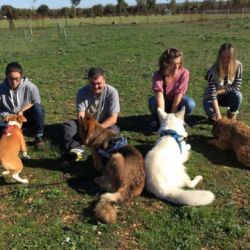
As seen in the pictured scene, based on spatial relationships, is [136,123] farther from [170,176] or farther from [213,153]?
[170,176]

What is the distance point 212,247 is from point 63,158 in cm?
302

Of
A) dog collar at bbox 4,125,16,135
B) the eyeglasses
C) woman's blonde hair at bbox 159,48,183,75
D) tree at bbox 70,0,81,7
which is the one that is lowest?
dog collar at bbox 4,125,16,135

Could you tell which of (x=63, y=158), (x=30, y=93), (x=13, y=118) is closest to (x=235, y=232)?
(x=63, y=158)

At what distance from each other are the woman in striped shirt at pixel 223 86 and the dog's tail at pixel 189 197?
312 cm

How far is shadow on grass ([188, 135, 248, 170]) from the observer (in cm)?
673

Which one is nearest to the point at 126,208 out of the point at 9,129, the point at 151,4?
the point at 9,129

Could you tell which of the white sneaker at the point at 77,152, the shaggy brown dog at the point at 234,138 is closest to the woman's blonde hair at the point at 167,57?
the shaggy brown dog at the point at 234,138

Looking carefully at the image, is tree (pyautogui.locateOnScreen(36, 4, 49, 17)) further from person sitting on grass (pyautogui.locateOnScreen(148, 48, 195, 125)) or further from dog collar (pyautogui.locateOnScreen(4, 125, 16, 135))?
dog collar (pyautogui.locateOnScreen(4, 125, 16, 135))

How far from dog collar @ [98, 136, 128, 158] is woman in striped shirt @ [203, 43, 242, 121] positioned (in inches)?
110

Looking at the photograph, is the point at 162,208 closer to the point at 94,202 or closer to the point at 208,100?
the point at 94,202

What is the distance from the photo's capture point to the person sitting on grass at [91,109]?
666 cm

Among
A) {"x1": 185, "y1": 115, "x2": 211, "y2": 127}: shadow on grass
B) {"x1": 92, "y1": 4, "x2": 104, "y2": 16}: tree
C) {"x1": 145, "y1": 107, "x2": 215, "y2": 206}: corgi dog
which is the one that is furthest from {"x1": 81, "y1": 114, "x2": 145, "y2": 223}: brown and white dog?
{"x1": 92, "y1": 4, "x2": 104, "y2": 16}: tree

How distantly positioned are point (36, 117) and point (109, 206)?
304 cm

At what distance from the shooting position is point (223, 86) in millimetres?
8359
